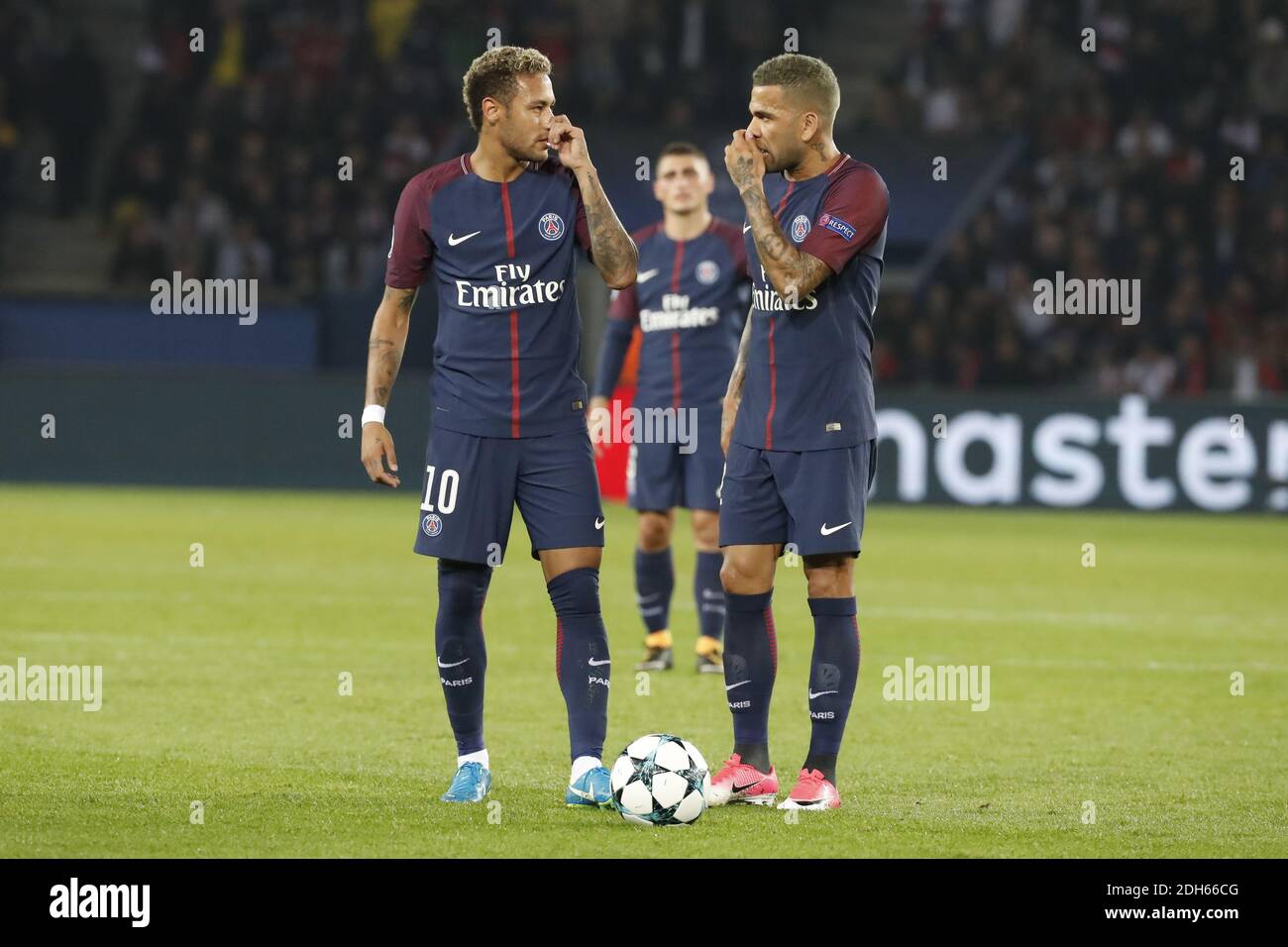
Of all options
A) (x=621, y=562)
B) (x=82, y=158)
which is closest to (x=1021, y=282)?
(x=621, y=562)

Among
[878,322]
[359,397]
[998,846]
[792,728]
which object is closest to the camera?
[998,846]

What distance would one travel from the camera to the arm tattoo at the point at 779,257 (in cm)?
616

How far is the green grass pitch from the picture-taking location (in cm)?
588

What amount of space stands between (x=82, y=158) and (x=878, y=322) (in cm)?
1063

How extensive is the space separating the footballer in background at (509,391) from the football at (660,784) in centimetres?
→ 22

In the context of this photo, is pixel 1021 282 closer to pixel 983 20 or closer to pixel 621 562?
pixel 983 20

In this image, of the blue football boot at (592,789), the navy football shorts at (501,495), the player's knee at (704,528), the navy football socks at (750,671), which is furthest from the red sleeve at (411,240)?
the player's knee at (704,528)

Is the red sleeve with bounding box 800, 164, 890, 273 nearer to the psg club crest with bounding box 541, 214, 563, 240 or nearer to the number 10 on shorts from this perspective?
the psg club crest with bounding box 541, 214, 563, 240

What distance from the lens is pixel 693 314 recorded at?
984 cm

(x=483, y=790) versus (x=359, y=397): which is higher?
(x=359, y=397)

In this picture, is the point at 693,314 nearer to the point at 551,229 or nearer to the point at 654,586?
the point at 654,586

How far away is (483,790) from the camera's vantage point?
6391mm

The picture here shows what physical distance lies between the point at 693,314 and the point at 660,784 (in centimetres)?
422

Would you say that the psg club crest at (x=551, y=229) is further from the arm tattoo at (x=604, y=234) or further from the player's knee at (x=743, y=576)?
the player's knee at (x=743, y=576)
